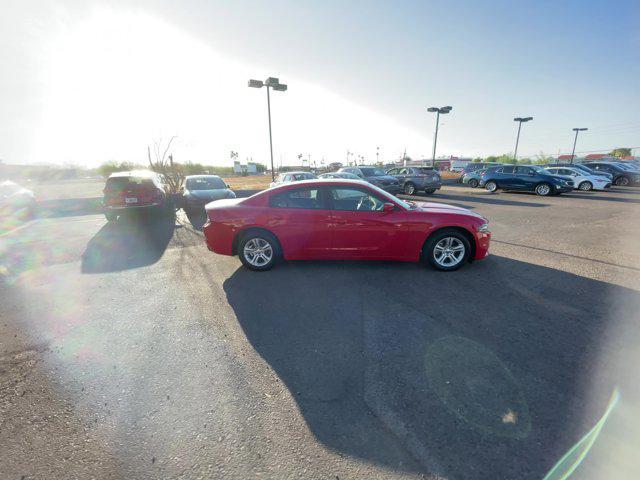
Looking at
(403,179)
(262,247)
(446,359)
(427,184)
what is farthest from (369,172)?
(446,359)

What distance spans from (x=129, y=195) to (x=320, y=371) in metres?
9.13

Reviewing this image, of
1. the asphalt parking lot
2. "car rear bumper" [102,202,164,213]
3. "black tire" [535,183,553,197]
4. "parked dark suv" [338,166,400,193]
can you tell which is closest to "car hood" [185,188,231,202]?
"car rear bumper" [102,202,164,213]

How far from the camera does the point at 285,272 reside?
4934 millimetres

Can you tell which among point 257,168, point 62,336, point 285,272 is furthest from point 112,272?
point 257,168

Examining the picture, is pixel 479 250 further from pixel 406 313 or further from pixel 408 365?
pixel 408 365

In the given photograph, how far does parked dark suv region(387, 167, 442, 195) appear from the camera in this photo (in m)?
16.2

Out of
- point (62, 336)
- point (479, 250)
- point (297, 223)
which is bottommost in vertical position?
point (62, 336)

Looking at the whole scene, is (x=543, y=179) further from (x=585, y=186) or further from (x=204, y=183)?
(x=204, y=183)

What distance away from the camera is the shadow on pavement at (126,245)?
5613mm

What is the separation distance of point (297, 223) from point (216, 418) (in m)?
3.15

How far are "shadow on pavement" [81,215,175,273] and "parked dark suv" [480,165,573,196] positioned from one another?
696 inches

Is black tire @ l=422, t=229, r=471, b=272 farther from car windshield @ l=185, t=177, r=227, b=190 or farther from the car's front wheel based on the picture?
the car's front wheel

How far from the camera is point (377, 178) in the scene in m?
15.7

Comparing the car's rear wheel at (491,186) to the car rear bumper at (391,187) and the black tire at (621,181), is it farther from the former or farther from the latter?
the black tire at (621,181)
